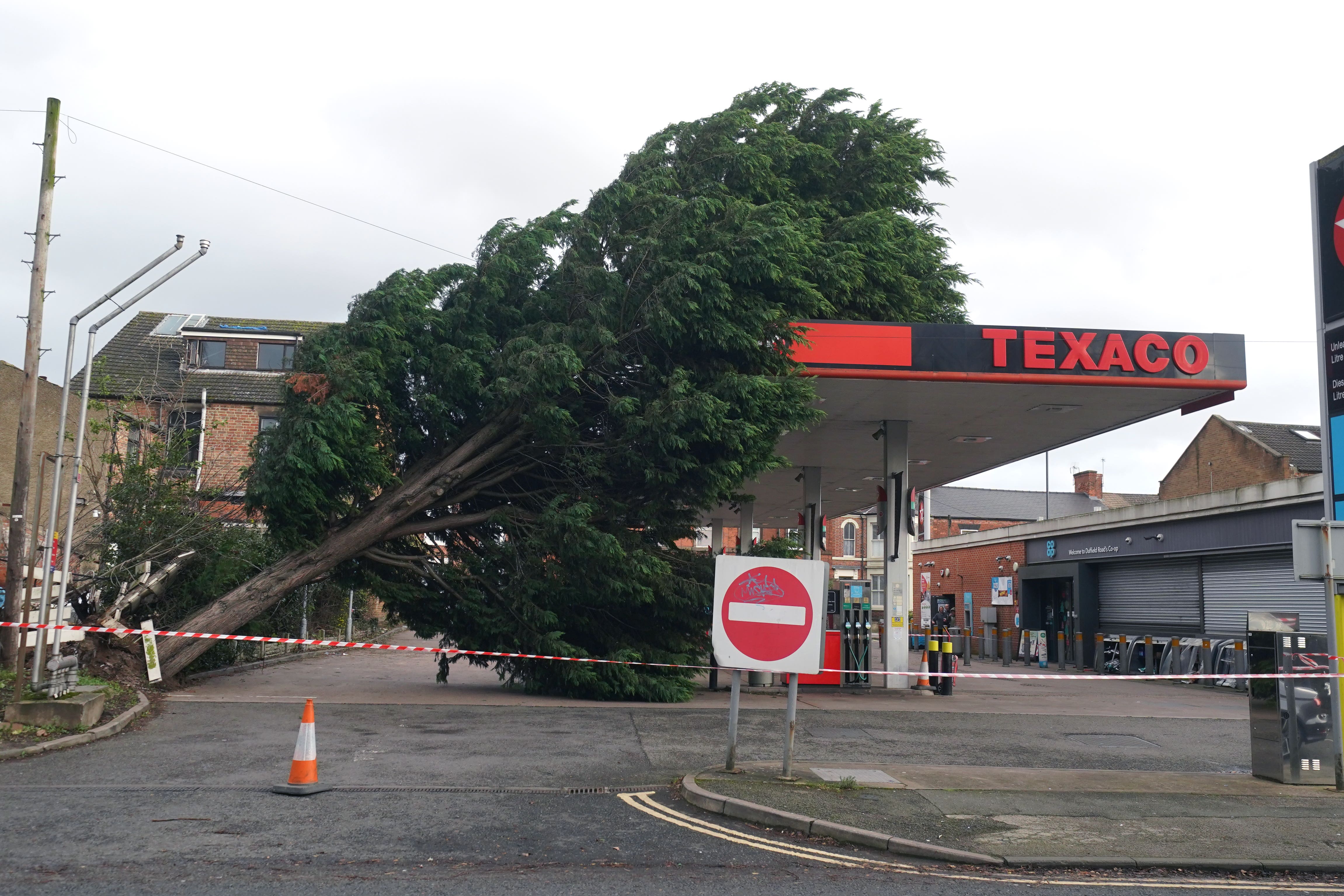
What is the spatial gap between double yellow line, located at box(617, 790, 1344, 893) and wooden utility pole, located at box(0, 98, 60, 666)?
31.2 ft

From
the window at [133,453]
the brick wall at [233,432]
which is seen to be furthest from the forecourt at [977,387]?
the brick wall at [233,432]

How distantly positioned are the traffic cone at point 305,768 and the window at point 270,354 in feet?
104

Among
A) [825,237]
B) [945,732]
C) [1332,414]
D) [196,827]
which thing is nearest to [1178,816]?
[1332,414]

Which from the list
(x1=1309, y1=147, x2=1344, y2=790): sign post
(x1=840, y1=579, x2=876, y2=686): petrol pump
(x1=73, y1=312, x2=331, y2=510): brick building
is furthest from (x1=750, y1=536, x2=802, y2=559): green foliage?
(x1=73, y1=312, x2=331, y2=510): brick building

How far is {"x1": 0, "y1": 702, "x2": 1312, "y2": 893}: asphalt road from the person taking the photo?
6.09 metres

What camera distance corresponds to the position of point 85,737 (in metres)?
10.5

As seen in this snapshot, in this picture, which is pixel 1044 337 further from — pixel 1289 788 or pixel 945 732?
pixel 1289 788

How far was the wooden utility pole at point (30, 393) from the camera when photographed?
1259cm

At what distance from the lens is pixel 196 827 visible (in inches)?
279

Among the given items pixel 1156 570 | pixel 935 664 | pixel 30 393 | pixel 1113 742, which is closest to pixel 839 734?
pixel 1113 742

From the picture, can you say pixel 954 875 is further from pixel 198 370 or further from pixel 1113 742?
pixel 198 370

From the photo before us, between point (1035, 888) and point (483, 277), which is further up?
point (483, 277)

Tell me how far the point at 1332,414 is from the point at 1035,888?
6.27 meters

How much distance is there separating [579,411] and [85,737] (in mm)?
8514
